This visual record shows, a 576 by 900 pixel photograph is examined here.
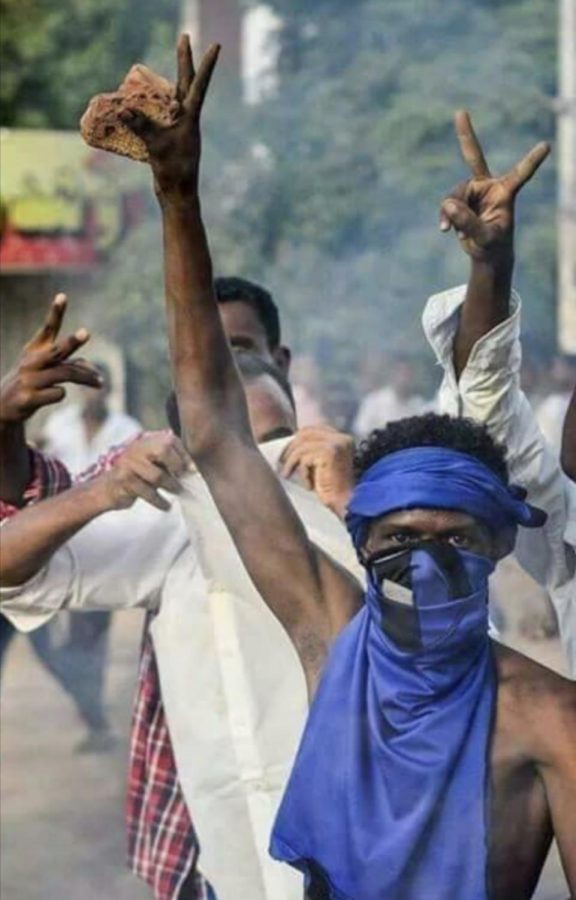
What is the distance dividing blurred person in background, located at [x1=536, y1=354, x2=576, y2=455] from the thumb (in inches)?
355

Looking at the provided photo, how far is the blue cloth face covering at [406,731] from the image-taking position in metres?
2.95

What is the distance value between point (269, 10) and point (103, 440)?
47.5 ft

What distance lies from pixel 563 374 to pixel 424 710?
12764mm

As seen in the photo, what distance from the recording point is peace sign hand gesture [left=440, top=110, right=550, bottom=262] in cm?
352

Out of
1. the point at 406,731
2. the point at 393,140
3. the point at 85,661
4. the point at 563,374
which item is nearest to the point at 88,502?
the point at 406,731

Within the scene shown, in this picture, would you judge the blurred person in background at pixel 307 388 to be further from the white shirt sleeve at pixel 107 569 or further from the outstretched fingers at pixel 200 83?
the outstretched fingers at pixel 200 83

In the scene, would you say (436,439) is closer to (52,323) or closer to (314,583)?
(314,583)

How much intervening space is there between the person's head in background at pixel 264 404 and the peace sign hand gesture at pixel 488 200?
0.55 metres

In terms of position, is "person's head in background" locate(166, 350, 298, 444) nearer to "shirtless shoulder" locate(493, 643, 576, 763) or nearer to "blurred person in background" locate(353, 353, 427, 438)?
"shirtless shoulder" locate(493, 643, 576, 763)

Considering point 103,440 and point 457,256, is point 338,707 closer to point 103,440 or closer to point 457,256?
point 103,440

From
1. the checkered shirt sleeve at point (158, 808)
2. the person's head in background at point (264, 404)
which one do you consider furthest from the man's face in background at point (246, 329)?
the checkered shirt sleeve at point (158, 808)

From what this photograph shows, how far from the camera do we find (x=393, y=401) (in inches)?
657

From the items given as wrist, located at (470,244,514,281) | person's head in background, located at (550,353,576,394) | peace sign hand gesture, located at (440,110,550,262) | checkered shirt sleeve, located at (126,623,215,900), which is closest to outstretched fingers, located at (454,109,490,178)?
peace sign hand gesture, located at (440,110,550,262)

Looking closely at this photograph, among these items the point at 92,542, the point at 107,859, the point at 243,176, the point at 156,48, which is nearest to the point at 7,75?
the point at 156,48
